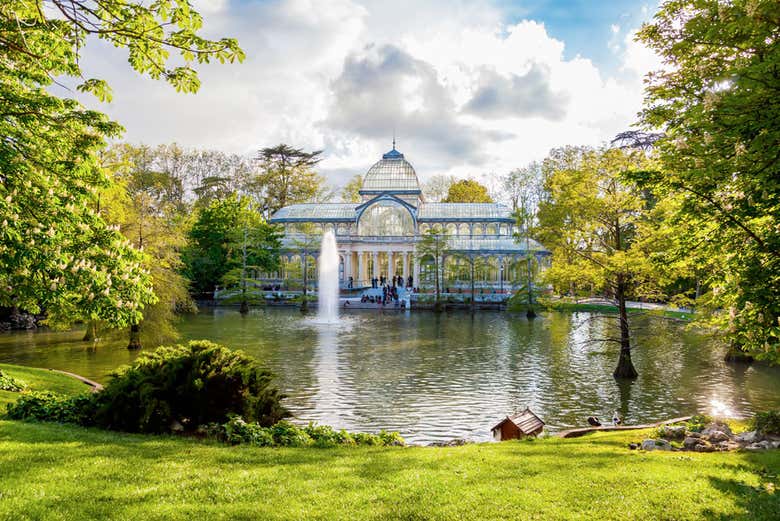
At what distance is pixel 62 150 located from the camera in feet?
20.0

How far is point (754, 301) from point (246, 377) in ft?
23.4

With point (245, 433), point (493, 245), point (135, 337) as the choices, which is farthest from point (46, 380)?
point (493, 245)

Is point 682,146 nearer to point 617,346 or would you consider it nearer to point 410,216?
point 617,346

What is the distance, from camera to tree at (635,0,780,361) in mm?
5605

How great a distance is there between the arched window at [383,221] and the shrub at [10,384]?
39267mm

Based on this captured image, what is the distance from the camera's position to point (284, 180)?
59500 mm

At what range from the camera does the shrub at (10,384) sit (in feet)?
34.4

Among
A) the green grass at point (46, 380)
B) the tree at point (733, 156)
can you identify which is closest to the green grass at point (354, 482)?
the tree at point (733, 156)

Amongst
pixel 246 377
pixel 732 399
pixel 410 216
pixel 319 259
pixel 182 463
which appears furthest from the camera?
pixel 410 216

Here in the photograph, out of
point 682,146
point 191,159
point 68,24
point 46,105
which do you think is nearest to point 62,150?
point 46,105

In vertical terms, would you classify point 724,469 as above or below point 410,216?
below

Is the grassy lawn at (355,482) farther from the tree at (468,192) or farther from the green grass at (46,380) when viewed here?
the tree at (468,192)

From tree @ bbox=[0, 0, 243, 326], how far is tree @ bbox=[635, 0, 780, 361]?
539 centimetres

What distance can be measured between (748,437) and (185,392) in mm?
8400
